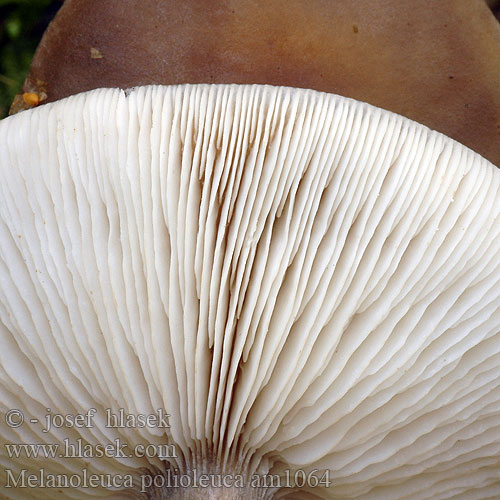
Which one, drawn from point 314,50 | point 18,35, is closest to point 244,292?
point 314,50

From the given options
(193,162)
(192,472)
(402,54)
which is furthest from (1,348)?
(402,54)

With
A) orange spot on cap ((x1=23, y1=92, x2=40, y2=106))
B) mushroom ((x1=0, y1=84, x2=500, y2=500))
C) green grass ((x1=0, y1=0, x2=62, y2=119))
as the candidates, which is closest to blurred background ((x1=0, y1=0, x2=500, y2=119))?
green grass ((x1=0, y1=0, x2=62, y2=119))

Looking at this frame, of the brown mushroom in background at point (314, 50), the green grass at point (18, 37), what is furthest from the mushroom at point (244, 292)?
the green grass at point (18, 37)

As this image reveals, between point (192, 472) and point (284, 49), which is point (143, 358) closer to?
point (192, 472)

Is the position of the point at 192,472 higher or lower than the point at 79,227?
lower

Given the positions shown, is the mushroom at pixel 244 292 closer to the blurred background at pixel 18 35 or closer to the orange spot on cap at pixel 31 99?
the orange spot on cap at pixel 31 99

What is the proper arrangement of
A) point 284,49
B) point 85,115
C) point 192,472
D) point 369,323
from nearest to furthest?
point 85,115 < point 369,323 < point 192,472 < point 284,49
